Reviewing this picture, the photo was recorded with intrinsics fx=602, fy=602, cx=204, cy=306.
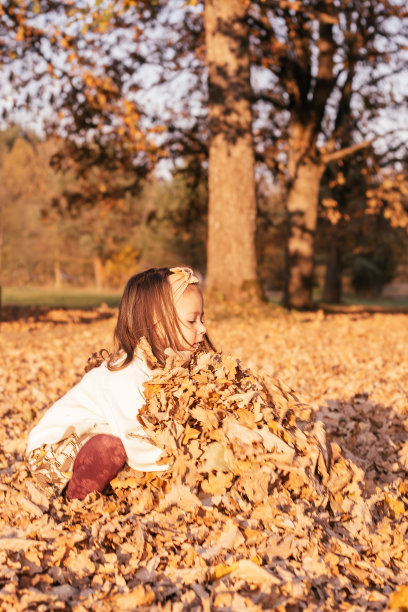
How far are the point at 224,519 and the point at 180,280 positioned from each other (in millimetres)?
1123

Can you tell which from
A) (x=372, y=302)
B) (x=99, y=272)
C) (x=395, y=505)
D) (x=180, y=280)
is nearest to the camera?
(x=395, y=505)

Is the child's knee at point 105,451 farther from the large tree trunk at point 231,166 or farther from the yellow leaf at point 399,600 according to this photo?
the large tree trunk at point 231,166

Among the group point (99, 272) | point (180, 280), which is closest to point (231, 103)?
point (180, 280)

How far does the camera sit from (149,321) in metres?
2.92

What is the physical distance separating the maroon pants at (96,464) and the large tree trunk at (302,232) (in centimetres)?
1144

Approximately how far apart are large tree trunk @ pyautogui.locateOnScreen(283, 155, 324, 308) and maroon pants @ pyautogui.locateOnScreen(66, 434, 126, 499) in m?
11.4

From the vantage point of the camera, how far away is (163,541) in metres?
2.39

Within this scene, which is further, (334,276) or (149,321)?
(334,276)

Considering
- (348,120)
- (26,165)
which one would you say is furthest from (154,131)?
(26,165)

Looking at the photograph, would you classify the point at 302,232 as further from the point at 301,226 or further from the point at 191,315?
the point at 191,315

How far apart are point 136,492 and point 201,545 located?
50cm

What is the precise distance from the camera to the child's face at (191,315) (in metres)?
2.92

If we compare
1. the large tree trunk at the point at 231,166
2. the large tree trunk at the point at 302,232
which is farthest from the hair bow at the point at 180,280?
the large tree trunk at the point at 302,232

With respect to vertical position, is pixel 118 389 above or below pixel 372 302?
above
